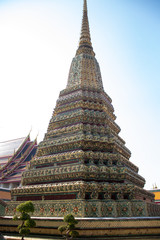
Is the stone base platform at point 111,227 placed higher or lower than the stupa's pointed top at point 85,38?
lower

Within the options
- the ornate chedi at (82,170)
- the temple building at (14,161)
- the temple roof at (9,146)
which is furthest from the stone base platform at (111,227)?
the temple roof at (9,146)

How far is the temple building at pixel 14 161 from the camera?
20.1 metres

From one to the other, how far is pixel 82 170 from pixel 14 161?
16917 millimetres

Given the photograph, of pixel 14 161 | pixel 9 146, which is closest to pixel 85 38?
pixel 14 161

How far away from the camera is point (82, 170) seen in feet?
23.9

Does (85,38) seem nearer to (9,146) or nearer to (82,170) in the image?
(82,170)

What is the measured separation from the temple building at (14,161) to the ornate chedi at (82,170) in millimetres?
11211

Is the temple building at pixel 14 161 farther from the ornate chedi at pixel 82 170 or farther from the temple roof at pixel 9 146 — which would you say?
the ornate chedi at pixel 82 170

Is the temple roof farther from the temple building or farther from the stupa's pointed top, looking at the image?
the stupa's pointed top

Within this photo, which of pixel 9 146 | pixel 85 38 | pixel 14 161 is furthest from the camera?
pixel 9 146

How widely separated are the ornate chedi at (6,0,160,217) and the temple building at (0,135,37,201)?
11.2m

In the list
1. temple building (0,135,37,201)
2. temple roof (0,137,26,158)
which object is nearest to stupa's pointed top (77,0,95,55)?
temple building (0,135,37,201)

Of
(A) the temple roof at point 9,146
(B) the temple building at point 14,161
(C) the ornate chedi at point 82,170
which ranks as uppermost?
(A) the temple roof at point 9,146

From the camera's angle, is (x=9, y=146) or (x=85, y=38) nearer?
(x=85, y=38)
